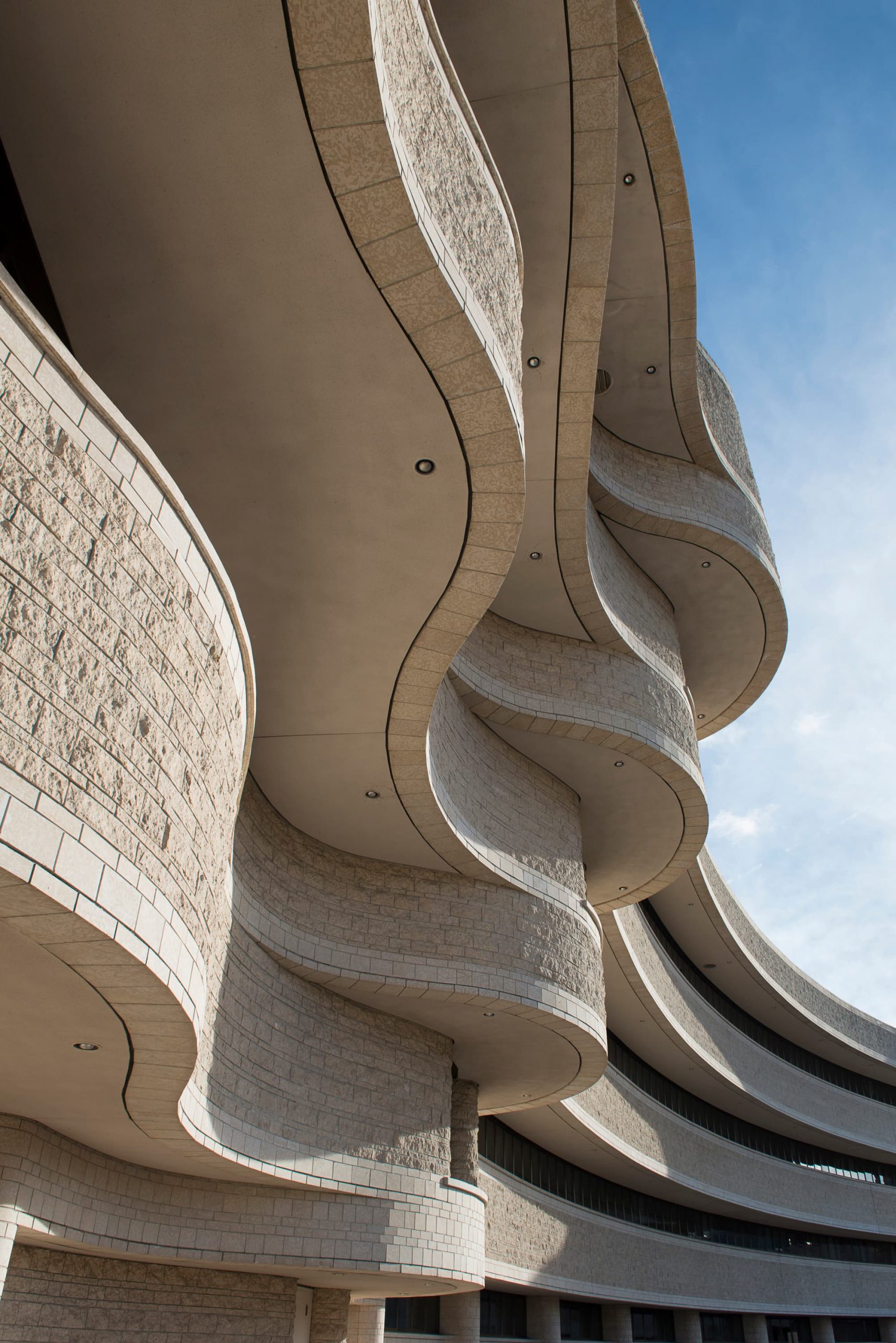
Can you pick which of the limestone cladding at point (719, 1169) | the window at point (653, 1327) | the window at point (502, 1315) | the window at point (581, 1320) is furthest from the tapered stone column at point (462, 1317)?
the window at point (653, 1327)

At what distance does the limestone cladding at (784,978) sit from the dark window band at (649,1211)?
6661 mm

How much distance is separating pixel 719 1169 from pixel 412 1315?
13.7m

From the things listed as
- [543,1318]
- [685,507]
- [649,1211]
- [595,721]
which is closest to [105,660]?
[595,721]

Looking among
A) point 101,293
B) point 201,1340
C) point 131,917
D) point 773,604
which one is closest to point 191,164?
point 101,293

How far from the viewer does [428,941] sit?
1130 centimetres

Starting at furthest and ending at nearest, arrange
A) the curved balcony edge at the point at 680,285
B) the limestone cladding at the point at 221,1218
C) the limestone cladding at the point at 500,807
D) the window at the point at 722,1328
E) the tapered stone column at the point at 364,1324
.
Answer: the window at the point at 722,1328 → the tapered stone column at the point at 364,1324 → the curved balcony edge at the point at 680,285 → the limestone cladding at the point at 500,807 → the limestone cladding at the point at 221,1218

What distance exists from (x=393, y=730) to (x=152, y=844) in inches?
200

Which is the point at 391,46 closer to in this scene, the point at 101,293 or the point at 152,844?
the point at 101,293

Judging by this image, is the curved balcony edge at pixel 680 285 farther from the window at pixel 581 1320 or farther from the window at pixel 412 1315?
the window at pixel 581 1320

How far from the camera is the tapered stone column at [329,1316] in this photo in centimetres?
1313

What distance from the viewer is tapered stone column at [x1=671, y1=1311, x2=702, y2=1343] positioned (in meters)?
26.8

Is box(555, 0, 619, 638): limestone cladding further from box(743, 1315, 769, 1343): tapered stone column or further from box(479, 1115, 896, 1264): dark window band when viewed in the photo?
box(743, 1315, 769, 1343): tapered stone column

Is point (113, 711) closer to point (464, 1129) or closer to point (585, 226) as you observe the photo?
point (585, 226)

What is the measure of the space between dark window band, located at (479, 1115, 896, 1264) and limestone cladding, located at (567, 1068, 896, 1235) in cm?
85
